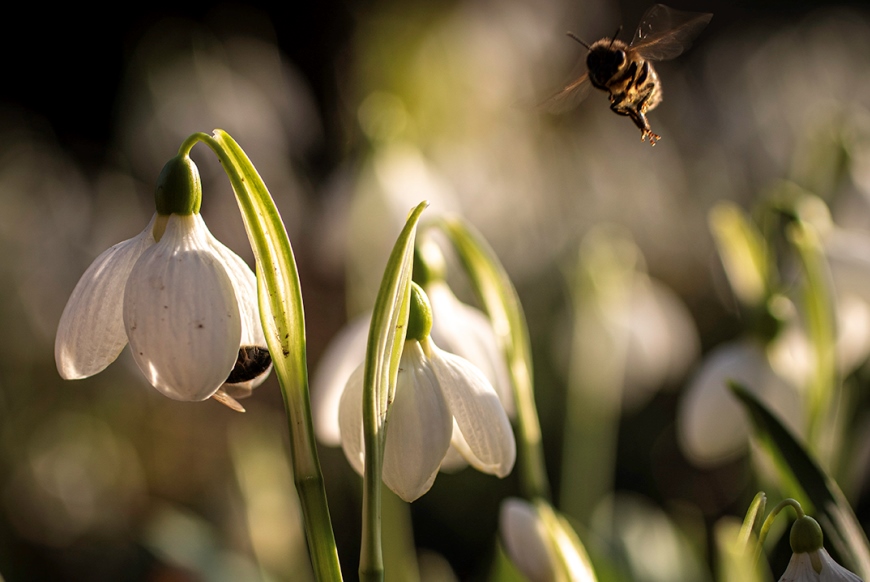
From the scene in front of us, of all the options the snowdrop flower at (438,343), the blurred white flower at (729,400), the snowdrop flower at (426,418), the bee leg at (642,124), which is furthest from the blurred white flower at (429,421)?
the blurred white flower at (729,400)

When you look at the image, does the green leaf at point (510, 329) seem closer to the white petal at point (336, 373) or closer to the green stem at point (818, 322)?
the white petal at point (336, 373)

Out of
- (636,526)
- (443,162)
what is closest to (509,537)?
(636,526)

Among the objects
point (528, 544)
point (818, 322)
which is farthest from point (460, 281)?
point (528, 544)

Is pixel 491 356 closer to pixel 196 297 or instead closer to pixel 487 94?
pixel 196 297

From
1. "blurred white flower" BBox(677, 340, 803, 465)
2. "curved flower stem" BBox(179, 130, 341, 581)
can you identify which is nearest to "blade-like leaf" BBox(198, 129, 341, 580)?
"curved flower stem" BBox(179, 130, 341, 581)

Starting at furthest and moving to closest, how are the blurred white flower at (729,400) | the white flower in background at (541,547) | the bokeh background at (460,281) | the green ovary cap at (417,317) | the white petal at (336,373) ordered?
the bokeh background at (460,281), the blurred white flower at (729,400), the white petal at (336,373), the white flower in background at (541,547), the green ovary cap at (417,317)

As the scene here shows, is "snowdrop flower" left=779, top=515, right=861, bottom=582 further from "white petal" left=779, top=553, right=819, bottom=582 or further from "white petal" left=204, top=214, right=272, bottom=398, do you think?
"white petal" left=204, top=214, right=272, bottom=398

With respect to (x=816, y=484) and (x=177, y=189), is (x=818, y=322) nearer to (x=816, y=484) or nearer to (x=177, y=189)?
(x=816, y=484)
